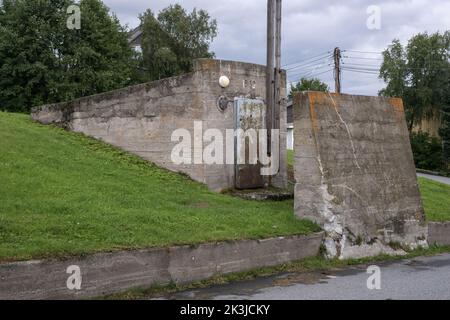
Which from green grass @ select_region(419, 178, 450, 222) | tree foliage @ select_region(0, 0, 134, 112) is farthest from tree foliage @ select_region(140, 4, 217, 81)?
green grass @ select_region(419, 178, 450, 222)

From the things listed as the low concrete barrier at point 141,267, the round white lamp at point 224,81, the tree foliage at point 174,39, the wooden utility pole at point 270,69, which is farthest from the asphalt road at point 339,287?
the tree foliage at point 174,39

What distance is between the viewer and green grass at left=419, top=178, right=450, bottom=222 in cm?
1318

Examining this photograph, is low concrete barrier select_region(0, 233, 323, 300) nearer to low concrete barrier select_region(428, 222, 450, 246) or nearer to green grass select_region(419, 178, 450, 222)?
low concrete barrier select_region(428, 222, 450, 246)

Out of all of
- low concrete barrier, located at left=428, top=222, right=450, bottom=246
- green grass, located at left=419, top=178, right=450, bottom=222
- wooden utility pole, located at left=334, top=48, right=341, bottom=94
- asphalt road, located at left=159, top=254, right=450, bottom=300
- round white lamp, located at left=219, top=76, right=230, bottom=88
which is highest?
wooden utility pole, located at left=334, top=48, right=341, bottom=94

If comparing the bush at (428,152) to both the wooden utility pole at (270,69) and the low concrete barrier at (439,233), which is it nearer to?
the low concrete barrier at (439,233)

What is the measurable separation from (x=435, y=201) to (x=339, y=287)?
8.70 metres

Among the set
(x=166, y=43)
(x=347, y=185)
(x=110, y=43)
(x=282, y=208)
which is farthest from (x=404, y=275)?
(x=166, y=43)

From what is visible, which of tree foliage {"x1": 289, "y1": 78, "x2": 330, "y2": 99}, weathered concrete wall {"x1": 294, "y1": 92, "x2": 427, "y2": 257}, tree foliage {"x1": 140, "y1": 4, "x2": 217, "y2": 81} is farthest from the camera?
tree foliage {"x1": 289, "y1": 78, "x2": 330, "y2": 99}

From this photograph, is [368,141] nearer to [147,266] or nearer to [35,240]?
[147,266]

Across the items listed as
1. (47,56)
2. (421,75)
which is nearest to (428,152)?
(421,75)

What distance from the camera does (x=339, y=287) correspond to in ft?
25.6

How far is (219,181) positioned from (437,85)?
3882cm

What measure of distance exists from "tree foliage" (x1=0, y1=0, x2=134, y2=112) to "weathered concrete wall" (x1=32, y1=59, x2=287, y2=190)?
54.3 ft

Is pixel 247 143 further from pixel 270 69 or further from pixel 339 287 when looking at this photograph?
pixel 339 287
